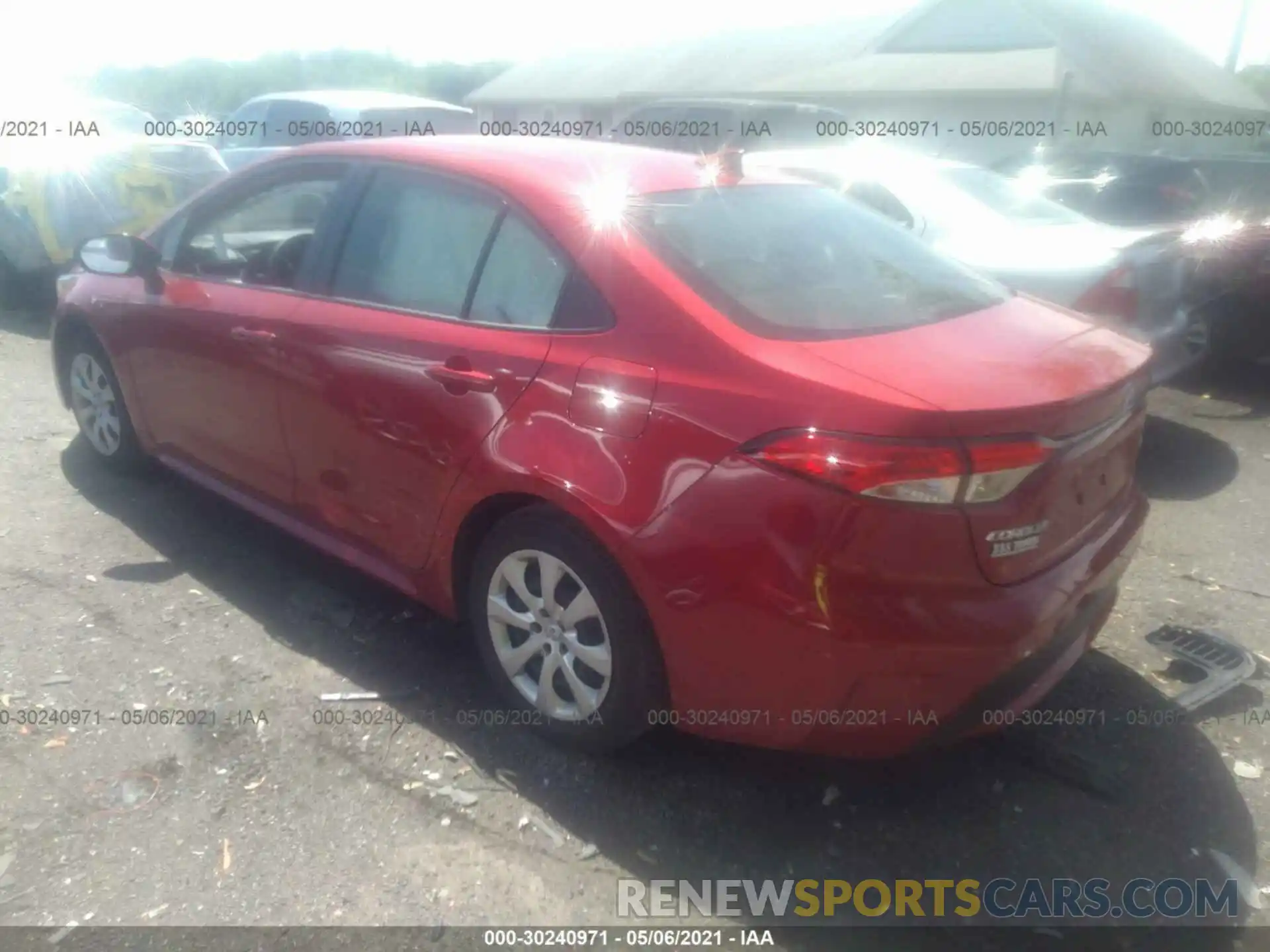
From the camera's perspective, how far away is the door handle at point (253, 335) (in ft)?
11.5

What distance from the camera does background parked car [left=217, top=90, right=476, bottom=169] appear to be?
11.6 meters

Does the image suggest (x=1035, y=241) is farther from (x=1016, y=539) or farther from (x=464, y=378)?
(x=464, y=378)

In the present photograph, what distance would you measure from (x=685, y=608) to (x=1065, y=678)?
157 cm

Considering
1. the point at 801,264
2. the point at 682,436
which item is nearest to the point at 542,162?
the point at 801,264

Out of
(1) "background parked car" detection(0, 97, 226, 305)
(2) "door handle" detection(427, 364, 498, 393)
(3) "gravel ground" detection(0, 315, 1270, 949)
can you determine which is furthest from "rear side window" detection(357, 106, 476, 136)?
(2) "door handle" detection(427, 364, 498, 393)

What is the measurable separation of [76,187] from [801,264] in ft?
23.0

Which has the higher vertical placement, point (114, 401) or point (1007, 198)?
point (1007, 198)

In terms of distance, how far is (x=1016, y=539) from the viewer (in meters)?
2.36

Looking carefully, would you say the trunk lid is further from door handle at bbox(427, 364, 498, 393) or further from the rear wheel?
the rear wheel

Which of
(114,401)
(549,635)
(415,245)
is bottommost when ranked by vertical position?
(114,401)

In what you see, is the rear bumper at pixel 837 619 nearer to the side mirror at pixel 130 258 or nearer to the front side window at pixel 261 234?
the front side window at pixel 261 234

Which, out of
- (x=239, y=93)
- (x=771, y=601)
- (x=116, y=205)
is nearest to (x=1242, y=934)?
(x=771, y=601)

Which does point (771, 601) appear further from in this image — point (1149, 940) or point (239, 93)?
point (239, 93)

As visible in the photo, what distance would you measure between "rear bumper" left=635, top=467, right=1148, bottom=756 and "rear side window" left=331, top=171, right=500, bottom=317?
3.65 ft
